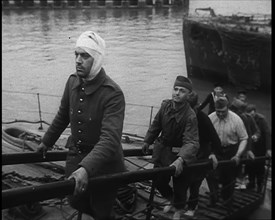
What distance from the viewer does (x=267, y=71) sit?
23.4 m

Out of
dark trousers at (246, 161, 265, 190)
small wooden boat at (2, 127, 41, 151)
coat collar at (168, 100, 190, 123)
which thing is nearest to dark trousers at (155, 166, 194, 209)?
coat collar at (168, 100, 190, 123)

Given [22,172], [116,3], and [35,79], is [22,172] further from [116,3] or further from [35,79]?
[116,3]

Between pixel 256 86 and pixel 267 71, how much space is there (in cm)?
94

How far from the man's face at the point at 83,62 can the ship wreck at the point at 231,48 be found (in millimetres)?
20768

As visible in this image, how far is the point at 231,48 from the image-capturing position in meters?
24.3

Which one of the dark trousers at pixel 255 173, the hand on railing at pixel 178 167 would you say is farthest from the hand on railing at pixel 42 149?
the dark trousers at pixel 255 173

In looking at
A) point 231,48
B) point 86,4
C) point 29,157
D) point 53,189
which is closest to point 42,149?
point 29,157

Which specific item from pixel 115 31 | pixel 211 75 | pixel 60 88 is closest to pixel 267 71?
pixel 211 75

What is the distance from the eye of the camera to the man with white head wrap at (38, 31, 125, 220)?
2.95 metres

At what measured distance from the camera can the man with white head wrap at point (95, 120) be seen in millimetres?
2945

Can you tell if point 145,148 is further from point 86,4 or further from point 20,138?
point 86,4

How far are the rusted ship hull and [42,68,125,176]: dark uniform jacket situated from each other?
2063 centimetres

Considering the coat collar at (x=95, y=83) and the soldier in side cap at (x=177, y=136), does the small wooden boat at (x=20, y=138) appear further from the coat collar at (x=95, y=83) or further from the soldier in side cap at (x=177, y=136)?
the coat collar at (x=95, y=83)

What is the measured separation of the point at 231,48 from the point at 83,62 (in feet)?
72.6
